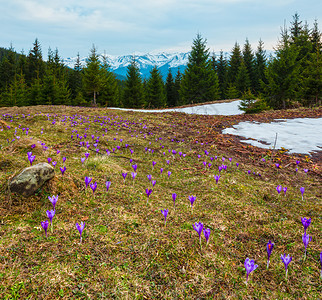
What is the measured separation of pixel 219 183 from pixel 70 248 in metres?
3.23

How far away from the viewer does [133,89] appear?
3816 centimetres

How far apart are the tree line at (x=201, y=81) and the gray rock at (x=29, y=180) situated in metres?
17.4

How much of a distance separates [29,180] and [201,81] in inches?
1324

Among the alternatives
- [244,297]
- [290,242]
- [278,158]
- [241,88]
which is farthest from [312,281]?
[241,88]

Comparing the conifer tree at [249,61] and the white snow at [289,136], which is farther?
the conifer tree at [249,61]

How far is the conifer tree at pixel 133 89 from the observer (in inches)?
1489

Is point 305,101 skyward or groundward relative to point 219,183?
skyward

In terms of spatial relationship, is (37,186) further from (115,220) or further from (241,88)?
(241,88)

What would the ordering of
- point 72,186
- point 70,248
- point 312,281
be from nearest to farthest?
point 312,281, point 70,248, point 72,186

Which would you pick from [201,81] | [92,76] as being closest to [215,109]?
[201,81]

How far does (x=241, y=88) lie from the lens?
40.5 meters

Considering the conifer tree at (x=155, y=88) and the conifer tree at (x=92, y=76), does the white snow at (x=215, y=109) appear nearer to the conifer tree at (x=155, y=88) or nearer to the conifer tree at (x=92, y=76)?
the conifer tree at (x=92, y=76)

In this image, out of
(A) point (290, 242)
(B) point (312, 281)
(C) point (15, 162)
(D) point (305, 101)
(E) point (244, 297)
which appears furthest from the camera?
(D) point (305, 101)

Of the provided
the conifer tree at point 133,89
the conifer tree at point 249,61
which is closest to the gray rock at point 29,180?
the conifer tree at point 133,89
